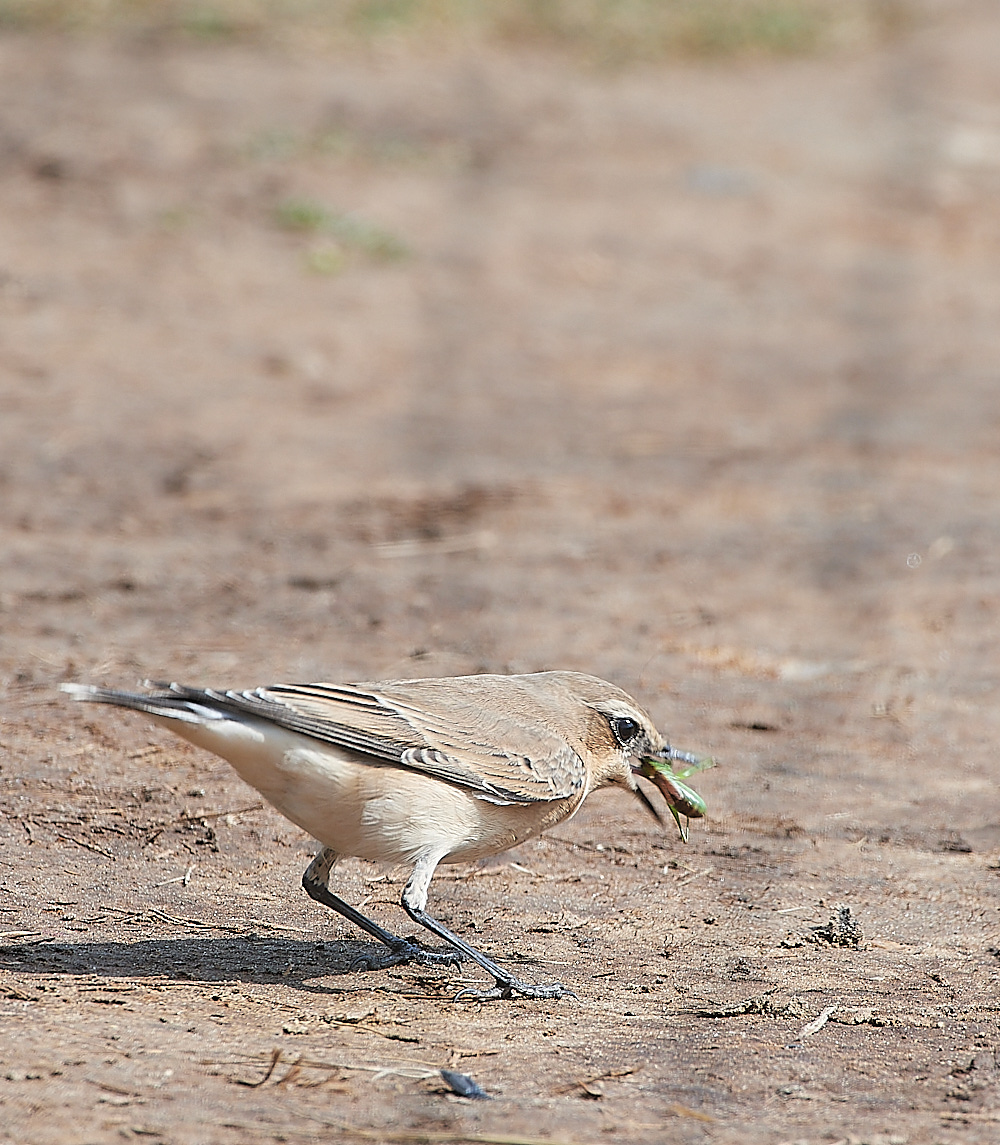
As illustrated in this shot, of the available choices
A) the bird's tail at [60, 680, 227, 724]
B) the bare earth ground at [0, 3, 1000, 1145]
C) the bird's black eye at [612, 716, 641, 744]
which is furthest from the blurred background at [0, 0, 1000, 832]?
the bird's tail at [60, 680, 227, 724]

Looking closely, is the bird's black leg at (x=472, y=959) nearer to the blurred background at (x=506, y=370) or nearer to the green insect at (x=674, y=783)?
the green insect at (x=674, y=783)

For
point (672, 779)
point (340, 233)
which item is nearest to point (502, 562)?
point (672, 779)

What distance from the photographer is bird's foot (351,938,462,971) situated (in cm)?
458

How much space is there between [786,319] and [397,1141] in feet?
35.4

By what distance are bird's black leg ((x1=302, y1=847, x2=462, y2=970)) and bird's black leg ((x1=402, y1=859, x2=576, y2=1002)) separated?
0.18 metres

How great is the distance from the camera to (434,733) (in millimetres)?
4527

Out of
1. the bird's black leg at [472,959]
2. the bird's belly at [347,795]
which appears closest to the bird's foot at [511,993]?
the bird's black leg at [472,959]

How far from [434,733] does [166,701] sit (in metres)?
0.82

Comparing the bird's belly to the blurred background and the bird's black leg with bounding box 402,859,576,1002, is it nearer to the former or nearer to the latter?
the bird's black leg with bounding box 402,859,576,1002

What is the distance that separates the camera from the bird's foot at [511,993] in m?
4.35

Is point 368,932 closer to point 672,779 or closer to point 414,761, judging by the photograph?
point 414,761

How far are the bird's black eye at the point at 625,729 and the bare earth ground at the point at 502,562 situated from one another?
1.91 ft

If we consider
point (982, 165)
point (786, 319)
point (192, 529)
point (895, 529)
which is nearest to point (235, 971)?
point (192, 529)

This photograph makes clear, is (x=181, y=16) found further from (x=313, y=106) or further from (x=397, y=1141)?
(x=397, y=1141)
